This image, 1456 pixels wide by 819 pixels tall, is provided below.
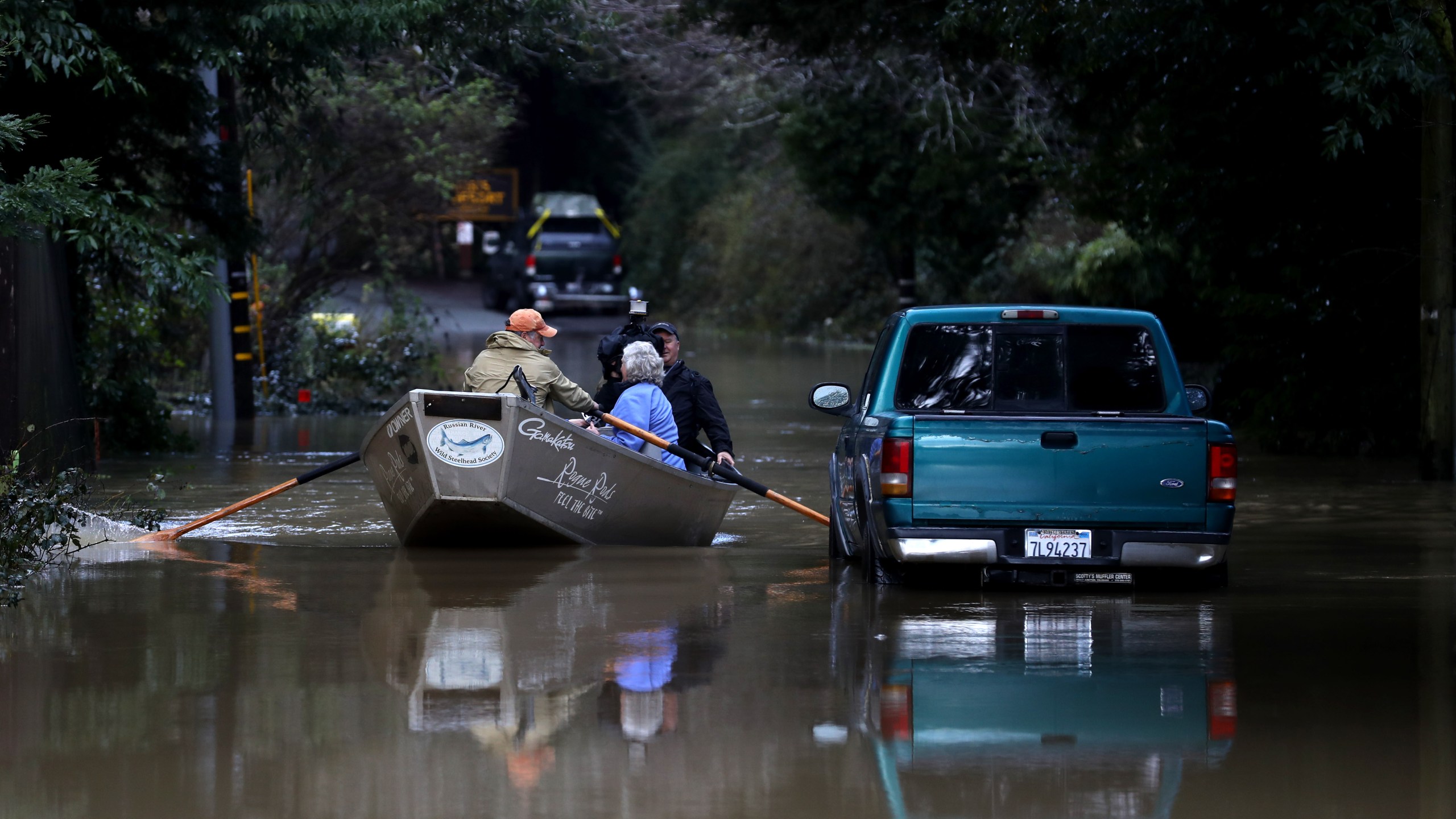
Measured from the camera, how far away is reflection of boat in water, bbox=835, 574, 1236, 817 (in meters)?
6.53

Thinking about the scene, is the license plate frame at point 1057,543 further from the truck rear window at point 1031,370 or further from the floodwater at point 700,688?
the truck rear window at point 1031,370

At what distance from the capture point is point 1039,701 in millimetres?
7832

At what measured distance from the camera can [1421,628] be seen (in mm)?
9578

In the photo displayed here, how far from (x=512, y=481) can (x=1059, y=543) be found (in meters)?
3.70

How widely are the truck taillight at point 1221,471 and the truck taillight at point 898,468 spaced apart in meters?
1.56

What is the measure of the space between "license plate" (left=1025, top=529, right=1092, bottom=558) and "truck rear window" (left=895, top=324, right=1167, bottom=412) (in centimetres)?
76

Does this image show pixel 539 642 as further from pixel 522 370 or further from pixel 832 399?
pixel 522 370

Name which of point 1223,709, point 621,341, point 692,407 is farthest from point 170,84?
point 1223,709

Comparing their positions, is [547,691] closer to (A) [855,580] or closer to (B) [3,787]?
(B) [3,787]

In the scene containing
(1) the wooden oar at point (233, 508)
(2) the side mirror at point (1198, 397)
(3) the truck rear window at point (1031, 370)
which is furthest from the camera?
(1) the wooden oar at point (233, 508)

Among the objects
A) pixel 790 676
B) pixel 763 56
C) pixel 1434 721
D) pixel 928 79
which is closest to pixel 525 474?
pixel 790 676

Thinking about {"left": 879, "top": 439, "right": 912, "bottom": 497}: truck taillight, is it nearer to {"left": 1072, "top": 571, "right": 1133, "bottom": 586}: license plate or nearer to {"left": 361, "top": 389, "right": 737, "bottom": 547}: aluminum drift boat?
{"left": 1072, "top": 571, "right": 1133, "bottom": 586}: license plate

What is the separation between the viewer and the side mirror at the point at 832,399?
1168 cm

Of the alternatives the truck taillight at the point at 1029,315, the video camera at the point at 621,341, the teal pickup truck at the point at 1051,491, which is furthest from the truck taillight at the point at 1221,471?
the video camera at the point at 621,341
